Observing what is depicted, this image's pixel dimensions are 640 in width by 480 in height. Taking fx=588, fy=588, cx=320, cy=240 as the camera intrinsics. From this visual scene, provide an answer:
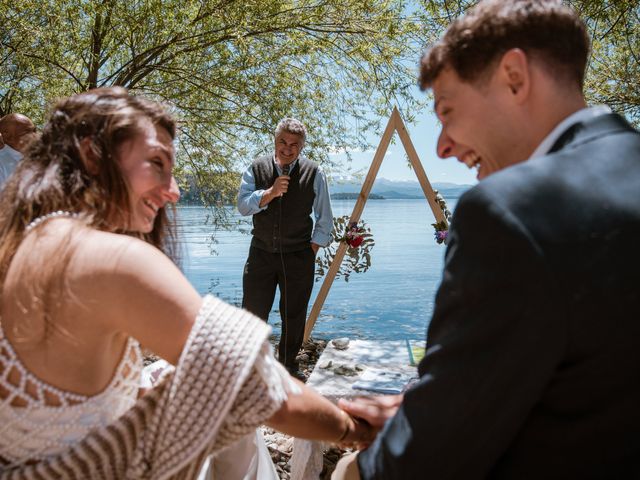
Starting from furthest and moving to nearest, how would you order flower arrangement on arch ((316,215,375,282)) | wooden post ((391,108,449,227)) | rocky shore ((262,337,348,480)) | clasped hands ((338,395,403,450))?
flower arrangement on arch ((316,215,375,282)) → wooden post ((391,108,449,227)) → rocky shore ((262,337,348,480)) → clasped hands ((338,395,403,450))

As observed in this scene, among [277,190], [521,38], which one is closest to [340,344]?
[277,190]

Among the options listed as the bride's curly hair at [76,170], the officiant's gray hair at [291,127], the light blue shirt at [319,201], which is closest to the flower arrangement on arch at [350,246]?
the light blue shirt at [319,201]

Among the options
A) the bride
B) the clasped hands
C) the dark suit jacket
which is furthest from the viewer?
the clasped hands

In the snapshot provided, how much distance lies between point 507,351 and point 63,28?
6.18 m

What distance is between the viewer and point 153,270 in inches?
42.5

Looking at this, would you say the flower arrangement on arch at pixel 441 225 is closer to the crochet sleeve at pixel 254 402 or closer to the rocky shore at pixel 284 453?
the rocky shore at pixel 284 453

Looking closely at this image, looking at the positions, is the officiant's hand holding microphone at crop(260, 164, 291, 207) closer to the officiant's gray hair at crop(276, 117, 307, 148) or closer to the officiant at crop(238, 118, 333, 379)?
the officiant at crop(238, 118, 333, 379)

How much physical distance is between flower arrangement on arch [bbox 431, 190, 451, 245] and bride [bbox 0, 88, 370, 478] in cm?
370

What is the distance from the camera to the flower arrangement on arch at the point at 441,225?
15.7 ft

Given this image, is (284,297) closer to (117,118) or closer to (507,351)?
(117,118)

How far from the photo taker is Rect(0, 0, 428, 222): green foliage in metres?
5.91

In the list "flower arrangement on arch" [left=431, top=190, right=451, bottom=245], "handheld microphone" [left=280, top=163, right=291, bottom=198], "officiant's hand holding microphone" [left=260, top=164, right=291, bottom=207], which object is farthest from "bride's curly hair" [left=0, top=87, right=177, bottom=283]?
"flower arrangement on arch" [left=431, top=190, right=451, bottom=245]

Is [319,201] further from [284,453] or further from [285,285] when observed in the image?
[284,453]

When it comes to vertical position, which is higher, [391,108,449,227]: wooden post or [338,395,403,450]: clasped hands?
[391,108,449,227]: wooden post
